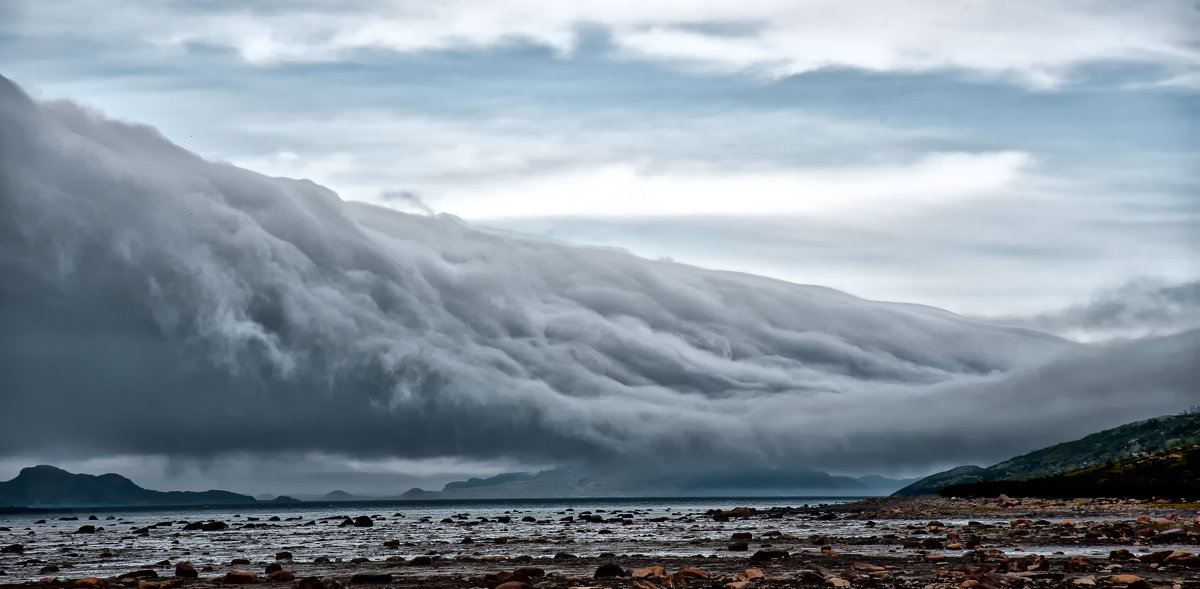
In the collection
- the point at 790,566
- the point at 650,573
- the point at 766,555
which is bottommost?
the point at 790,566

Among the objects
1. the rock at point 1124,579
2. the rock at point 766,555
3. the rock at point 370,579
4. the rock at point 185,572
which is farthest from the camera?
the rock at point 766,555

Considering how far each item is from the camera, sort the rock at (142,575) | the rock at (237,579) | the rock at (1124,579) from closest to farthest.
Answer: the rock at (1124,579) < the rock at (237,579) < the rock at (142,575)

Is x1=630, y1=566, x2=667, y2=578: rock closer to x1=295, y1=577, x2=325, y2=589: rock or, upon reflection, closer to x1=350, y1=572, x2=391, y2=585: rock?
x1=350, y1=572, x2=391, y2=585: rock

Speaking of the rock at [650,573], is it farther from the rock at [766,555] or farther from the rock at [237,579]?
the rock at [237,579]

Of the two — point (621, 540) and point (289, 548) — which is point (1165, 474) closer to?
point (621, 540)

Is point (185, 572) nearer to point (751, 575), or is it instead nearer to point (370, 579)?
point (370, 579)

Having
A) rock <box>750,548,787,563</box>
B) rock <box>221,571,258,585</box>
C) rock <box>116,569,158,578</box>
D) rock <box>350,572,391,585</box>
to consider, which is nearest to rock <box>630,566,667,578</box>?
rock <box>750,548,787,563</box>

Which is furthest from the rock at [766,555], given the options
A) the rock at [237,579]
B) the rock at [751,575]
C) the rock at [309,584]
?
the rock at [237,579]

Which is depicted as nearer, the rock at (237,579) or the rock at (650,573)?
the rock at (650,573)

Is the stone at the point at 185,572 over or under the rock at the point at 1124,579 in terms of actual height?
over

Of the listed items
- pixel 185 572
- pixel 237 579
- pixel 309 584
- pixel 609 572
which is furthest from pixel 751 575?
pixel 185 572

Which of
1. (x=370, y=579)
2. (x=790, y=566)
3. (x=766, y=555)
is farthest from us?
(x=766, y=555)

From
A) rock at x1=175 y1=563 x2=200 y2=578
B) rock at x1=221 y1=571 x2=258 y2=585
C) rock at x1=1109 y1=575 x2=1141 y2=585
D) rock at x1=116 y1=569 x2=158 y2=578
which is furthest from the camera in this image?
rock at x1=175 y1=563 x2=200 y2=578

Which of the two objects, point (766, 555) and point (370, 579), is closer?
point (370, 579)
